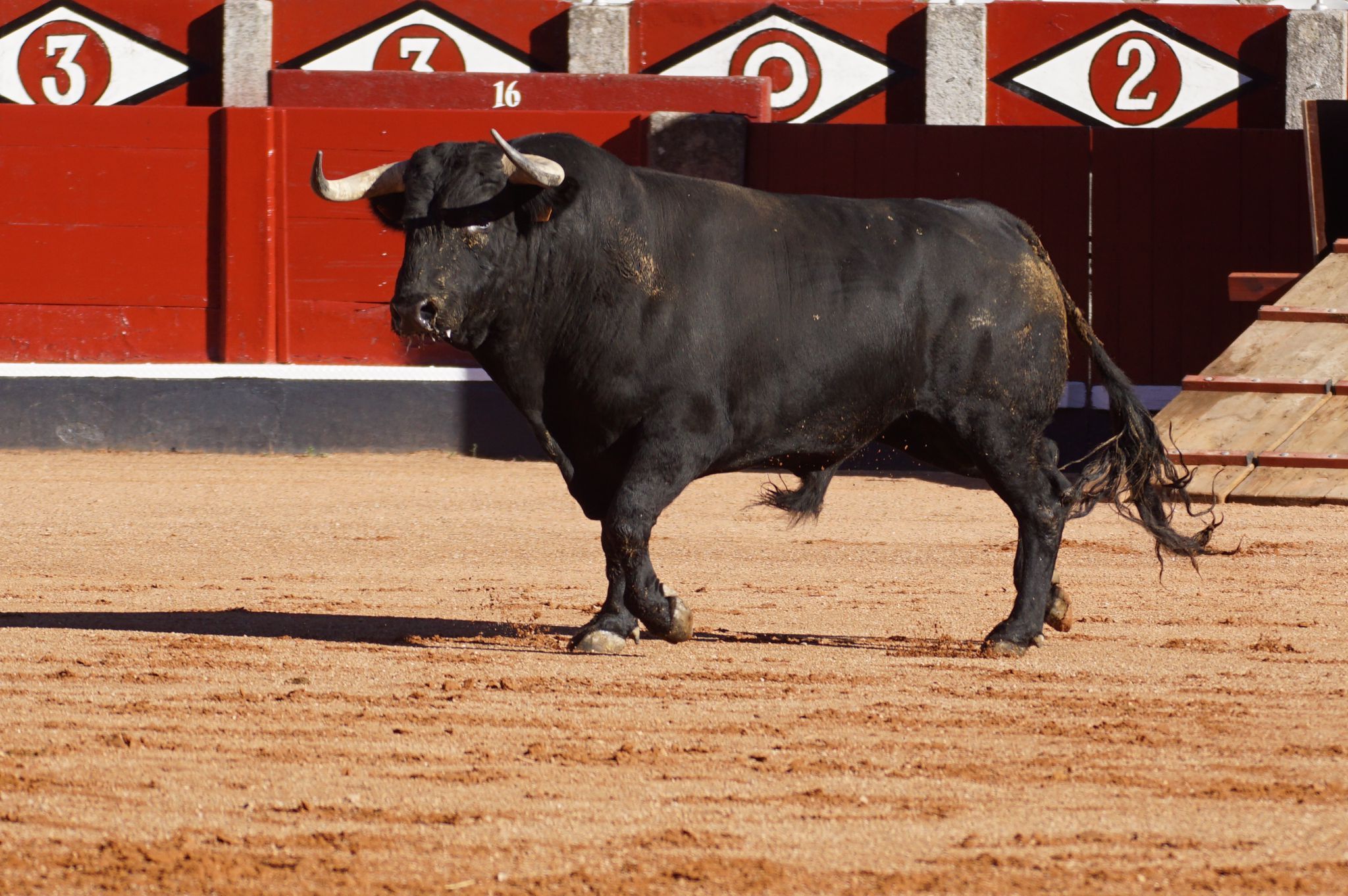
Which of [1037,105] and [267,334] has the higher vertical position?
[1037,105]

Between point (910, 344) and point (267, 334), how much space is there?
7.48 metres

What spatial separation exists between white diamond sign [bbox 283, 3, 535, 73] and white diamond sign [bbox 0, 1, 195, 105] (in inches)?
54.3

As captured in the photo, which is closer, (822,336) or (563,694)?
(563,694)

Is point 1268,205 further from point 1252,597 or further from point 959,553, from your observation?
point 1252,597

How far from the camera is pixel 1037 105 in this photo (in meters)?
16.1

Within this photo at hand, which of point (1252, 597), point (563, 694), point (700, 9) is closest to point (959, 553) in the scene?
point (1252, 597)

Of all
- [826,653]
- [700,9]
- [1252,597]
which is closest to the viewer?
[826,653]

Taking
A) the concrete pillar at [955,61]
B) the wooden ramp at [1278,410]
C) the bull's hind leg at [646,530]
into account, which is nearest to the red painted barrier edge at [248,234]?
the wooden ramp at [1278,410]

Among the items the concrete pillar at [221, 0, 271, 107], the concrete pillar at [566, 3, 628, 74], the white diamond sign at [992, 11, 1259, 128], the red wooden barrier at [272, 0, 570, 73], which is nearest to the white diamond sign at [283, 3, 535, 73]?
the red wooden barrier at [272, 0, 570, 73]

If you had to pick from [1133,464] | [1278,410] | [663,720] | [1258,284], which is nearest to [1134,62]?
[1258,284]

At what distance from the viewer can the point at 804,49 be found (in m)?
15.9

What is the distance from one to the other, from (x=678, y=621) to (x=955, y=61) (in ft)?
36.5

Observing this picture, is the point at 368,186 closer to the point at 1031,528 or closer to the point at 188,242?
the point at 1031,528

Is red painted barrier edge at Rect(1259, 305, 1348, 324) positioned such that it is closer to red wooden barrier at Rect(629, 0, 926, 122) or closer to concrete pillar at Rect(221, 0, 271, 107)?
red wooden barrier at Rect(629, 0, 926, 122)
